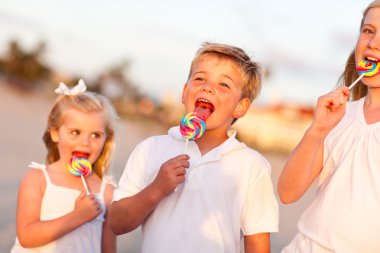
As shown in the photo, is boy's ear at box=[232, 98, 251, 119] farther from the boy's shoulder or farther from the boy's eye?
the boy's eye

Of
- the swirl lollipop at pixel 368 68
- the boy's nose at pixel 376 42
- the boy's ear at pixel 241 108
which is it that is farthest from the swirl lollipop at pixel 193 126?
the boy's nose at pixel 376 42

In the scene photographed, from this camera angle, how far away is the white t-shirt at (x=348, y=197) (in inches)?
117

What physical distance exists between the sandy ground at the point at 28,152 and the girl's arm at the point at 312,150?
179cm

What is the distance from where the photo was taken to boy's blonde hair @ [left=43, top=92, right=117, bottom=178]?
444 cm

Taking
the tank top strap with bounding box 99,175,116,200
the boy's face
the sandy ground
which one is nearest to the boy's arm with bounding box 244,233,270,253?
the boy's face

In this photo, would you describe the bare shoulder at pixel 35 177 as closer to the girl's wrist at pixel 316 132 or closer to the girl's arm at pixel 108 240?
the girl's arm at pixel 108 240

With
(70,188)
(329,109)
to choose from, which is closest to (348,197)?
(329,109)

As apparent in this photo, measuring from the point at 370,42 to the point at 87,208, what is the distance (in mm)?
2042

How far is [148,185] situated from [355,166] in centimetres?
103

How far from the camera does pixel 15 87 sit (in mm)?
14844

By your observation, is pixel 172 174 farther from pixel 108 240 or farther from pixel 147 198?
pixel 108 240

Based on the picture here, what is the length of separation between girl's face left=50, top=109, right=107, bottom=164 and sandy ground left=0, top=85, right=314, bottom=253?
281 mm

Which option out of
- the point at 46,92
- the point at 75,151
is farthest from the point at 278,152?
the point at 75,151

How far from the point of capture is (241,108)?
3496 mm
